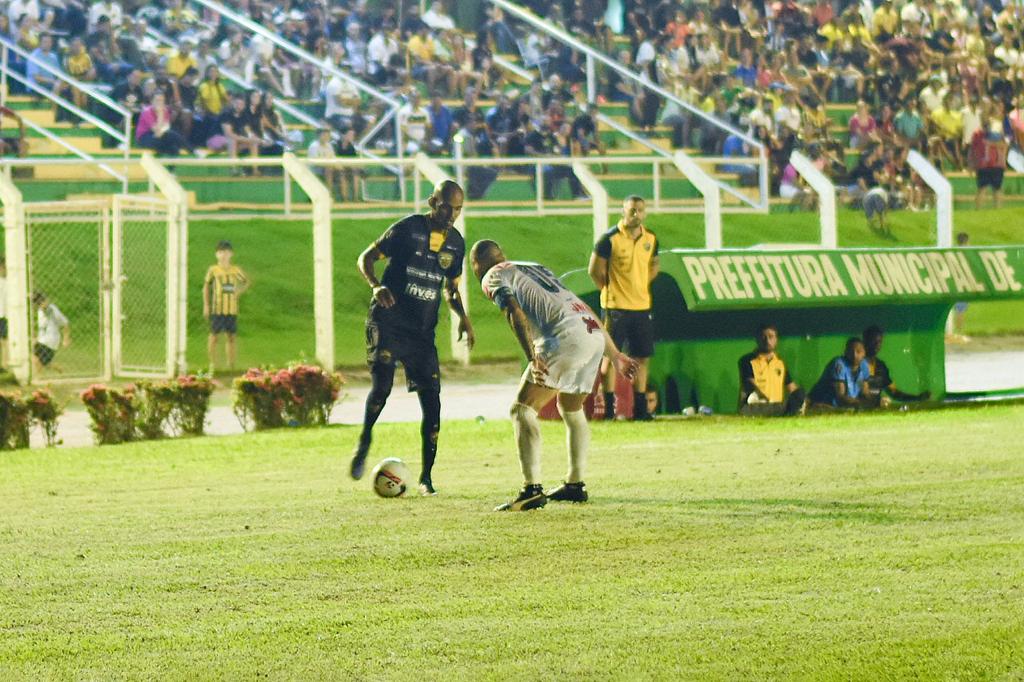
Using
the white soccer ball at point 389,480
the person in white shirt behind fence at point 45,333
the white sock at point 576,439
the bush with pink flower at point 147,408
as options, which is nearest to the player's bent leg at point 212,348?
the person in white shirt behind fence at point 45,333

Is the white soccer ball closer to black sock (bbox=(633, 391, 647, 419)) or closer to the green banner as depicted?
the green banner

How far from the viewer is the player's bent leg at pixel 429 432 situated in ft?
40.1

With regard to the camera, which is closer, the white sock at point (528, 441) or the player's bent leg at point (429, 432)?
the white sock at point (528, 441)

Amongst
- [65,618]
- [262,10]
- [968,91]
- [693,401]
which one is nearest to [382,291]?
[65,618]

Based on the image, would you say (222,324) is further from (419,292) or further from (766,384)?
(419,292)

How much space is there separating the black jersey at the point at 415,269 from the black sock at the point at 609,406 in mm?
5771

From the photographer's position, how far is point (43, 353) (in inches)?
891

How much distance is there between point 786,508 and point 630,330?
6.15m

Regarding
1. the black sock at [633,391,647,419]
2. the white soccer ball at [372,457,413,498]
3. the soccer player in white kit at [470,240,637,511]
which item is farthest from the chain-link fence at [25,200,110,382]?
the soccer player in white kit at [470,240,637,511]

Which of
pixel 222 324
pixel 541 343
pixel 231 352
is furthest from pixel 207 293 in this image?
pixel 541 343

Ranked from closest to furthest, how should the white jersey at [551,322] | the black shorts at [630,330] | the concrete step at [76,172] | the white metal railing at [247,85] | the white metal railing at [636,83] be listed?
the white jersey at [551,322], the black shorts at [630,330], the concrete step at [76,172], the white metal railing at [636,83], the white metal railing at [247,85]

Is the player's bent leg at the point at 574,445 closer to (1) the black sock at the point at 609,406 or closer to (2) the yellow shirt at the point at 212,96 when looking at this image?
(1) the black sock at the point at 609,406

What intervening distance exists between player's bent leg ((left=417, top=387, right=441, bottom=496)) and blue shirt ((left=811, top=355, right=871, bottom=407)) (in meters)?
6.99

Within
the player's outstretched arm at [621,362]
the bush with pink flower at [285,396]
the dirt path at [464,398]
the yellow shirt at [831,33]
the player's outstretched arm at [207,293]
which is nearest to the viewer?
the player's outstretched arm at [621,362]
